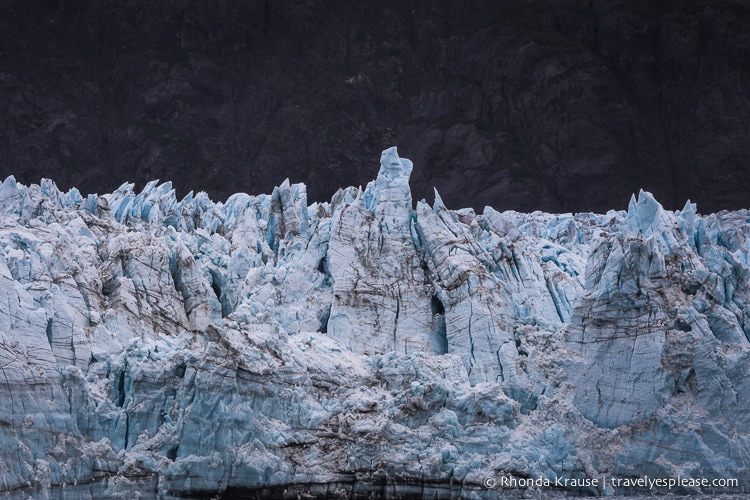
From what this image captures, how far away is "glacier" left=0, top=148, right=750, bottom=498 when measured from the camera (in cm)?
2248

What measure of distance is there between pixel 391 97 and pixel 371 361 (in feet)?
140

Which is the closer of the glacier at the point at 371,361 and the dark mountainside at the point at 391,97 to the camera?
the glacier at the point at 371,361

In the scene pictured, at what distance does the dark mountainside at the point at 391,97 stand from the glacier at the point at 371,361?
31.5 metres

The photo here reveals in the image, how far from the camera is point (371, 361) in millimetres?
25234

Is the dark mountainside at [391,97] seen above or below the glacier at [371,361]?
above

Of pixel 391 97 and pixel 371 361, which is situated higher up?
pixel 391 97

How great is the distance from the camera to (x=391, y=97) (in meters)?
66.4

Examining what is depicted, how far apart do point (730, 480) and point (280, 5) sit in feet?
164

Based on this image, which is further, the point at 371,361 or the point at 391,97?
the point at 391,97

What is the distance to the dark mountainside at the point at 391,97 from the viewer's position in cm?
6053

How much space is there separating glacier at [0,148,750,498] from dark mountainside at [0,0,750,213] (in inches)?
1241

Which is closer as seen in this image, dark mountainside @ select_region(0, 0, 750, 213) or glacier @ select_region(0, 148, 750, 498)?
glacier @ select_region(0, 148, 750, 498)

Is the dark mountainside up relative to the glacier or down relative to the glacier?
up

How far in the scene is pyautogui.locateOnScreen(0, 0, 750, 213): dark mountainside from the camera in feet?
199
